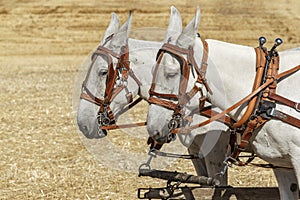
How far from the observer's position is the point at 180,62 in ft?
17.4

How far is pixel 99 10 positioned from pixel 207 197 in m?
33.3

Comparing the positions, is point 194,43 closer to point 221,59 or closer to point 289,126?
point 221,59

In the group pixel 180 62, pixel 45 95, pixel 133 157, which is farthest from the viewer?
pixel 45 95

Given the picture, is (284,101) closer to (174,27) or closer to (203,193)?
(174,27)

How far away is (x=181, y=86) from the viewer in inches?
210

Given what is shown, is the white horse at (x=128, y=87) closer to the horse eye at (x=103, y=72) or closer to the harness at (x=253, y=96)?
the horse eye at (x=103, y=72)

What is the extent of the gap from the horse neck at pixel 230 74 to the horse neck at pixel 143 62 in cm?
120

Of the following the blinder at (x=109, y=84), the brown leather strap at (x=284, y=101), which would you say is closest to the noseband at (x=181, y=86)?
the brown leather strap at (x=284, y=101)

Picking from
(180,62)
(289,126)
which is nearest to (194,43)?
(180,62)

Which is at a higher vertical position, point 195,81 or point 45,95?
point 195,81

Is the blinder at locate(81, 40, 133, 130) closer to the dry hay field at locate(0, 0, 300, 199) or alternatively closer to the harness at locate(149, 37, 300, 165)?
the harness at locate(149, 37, 300, 165)

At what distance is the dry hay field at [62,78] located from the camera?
9086mm

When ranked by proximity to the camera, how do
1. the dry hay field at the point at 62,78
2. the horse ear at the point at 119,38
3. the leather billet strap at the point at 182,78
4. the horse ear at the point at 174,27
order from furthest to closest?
the dry hay field at the point at 62,78 → the horse ear at the point at 119,38 → the horse ear at the point at 174,27 → the leather billet strap at the point at 182,78

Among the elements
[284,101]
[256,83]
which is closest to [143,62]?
[256,83]
